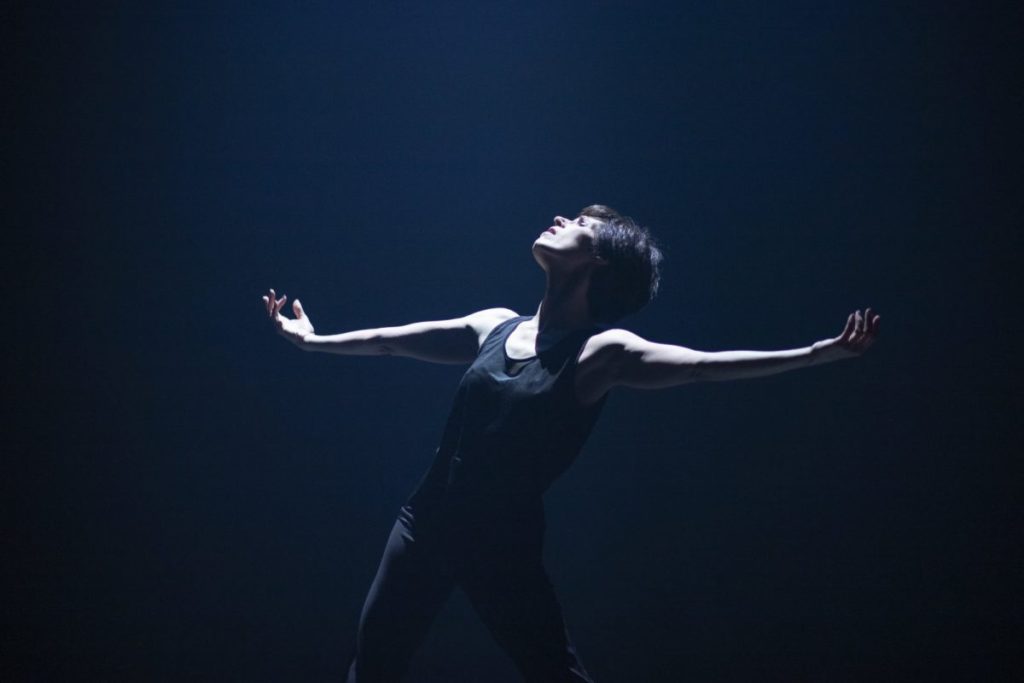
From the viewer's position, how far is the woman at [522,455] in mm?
1625

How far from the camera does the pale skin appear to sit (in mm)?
1485

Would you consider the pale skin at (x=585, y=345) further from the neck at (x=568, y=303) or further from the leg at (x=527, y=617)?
the leg at (x=527, y=617)

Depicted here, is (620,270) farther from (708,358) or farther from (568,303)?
(708,358)

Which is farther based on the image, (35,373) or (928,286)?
(35,373)

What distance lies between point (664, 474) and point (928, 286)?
109 centimetres

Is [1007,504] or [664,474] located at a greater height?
[1007,504]

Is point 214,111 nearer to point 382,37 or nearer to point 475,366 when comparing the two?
point 382,37

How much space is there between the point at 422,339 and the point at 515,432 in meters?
0.45

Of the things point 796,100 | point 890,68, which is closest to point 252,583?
point 796,100

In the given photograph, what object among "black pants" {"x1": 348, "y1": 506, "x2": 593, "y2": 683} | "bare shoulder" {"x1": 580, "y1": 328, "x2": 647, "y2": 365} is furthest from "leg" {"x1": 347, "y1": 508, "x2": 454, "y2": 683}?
"bare shoulder" {"x1": 580, "y1": 328, "x2": 647, "y2": 365}

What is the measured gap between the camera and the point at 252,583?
8.82 ft

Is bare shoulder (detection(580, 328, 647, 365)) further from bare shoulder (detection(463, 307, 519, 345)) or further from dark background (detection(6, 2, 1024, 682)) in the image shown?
dark background (detection(6, 2, 1024, 682))

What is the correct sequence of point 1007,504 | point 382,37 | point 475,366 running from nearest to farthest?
point 475,366, point 1007,504, point 382,37

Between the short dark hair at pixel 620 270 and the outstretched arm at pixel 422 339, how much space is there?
0.27 meters
